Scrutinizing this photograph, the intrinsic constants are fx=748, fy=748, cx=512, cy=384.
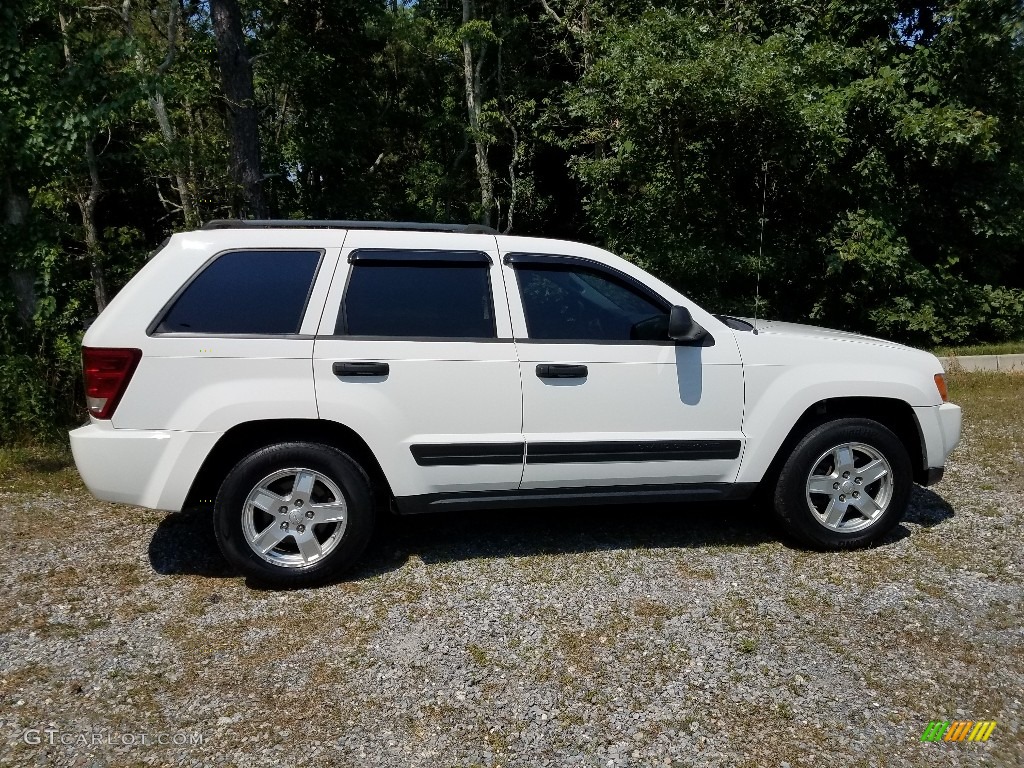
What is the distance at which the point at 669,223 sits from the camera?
1048 centimetres

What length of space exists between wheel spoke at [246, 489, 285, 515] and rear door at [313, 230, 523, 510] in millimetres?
514

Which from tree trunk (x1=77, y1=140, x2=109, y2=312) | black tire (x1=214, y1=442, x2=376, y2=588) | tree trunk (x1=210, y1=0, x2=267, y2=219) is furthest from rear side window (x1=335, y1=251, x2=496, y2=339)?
tree trunk (x1=210, y1=0, x2=267, y2=219)

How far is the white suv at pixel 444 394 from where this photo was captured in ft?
12.6

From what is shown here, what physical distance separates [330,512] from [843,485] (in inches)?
118

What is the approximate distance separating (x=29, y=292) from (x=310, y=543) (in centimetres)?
531

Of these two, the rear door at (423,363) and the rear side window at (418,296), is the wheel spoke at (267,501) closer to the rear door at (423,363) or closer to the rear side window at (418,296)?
the rear door at (423,363)

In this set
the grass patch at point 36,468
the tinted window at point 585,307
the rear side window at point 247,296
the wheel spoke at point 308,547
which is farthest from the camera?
the grass patch at point 36,468

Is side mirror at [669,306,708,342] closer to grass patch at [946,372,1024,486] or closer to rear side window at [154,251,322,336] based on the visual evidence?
rear side window at [154,251,322,336]

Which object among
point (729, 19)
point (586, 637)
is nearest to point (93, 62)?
point (586, 637)

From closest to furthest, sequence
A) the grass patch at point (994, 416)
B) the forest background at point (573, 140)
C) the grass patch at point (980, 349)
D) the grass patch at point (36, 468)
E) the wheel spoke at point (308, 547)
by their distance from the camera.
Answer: the wheel spoke at point (308, 547) → the grass patch at point (36, 468) → the grass patch at point (994, 416) → the forest background at point (573, 140) → the grass patch at point (980, 349)

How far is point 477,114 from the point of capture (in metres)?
13.3

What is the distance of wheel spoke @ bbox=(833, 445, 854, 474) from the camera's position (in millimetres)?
4450

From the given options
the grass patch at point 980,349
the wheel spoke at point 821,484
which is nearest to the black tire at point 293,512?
the wheel spoke at point 821,484

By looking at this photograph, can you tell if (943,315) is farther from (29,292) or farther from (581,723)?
(29,292)
